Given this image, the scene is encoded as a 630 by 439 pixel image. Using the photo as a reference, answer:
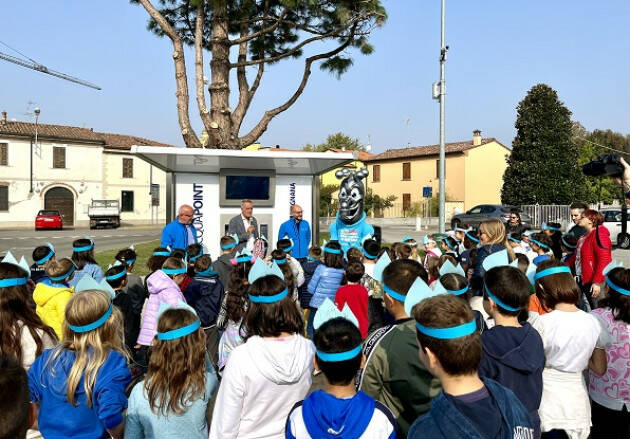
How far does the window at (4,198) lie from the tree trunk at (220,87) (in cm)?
3470

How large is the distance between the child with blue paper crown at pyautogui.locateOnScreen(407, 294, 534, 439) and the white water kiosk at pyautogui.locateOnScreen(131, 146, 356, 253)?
6.67 m

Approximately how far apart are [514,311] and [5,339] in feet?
9.65

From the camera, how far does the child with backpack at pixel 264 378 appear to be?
2365 millimetres

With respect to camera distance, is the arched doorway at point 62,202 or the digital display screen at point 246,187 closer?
the digital display screen at point 246,187

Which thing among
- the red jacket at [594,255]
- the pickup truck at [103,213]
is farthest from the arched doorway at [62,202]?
the red jacket at [594,255]

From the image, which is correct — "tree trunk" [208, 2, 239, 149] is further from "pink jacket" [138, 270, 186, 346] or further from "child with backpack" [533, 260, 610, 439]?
"child with backpack" [533, 260, 610, 439]

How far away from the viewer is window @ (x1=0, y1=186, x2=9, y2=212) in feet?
127

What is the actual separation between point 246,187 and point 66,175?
36848mm

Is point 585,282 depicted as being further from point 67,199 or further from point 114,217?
point 67,199

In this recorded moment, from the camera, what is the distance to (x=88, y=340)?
248 cm

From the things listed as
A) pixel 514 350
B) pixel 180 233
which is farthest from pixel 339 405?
pixel 180 233

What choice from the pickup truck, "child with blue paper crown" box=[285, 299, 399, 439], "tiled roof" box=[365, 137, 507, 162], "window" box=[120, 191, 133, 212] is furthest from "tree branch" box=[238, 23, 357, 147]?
"window" box=[120, 191, 133, 212]

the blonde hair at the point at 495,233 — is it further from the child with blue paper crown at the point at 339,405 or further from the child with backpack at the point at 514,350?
the child with blue paper crown at the point at 339,405

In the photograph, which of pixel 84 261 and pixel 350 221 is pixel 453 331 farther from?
pixel 350 221
